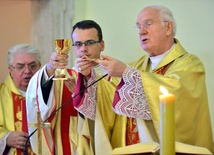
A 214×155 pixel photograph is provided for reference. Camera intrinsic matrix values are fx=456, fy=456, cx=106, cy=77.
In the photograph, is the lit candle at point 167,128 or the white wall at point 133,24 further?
the white wall at point 133,24

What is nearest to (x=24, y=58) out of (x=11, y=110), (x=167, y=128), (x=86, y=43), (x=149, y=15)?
(x=11, y=110)

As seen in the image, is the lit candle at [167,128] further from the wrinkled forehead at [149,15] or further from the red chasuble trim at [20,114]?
the red chasuble trim at [20,114]

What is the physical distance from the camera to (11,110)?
3.52m

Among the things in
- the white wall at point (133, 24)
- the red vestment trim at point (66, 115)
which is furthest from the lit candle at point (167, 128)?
the white wall at point (133, 24)

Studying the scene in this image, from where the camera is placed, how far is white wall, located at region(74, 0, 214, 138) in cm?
343

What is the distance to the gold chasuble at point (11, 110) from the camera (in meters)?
3.36

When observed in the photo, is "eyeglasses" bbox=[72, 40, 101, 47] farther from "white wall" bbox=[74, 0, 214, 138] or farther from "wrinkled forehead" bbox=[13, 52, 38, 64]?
"white wall" bbox=[74, 0, 214, 138]

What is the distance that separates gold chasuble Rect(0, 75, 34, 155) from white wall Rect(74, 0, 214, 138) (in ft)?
3.32


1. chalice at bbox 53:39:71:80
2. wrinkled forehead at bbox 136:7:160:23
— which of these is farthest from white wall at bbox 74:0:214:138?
chalice at bbox 53:39:71:80

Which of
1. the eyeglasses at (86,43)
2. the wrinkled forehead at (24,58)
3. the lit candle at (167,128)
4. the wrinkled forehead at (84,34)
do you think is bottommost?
the wrinkled forehead at (24,58)

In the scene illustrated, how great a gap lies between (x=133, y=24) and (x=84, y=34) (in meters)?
1.07

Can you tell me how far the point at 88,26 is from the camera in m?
3.03

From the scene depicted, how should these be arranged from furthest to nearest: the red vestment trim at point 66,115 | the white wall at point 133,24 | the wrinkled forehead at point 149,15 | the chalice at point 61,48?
the white wall at point 133,24 < the red vestment trim at point 66,115 < the wrinkled forehead at point 149,15 < the chalice at point 61,48

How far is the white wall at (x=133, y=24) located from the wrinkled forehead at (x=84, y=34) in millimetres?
Answer: 875
